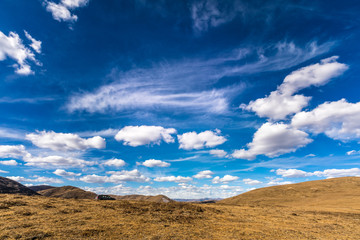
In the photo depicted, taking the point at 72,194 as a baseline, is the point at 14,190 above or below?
above

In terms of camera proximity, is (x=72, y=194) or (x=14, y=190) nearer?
(x=14, y=190)

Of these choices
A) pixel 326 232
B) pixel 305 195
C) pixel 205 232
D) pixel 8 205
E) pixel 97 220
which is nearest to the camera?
pixel 205 232

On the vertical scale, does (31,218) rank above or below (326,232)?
above

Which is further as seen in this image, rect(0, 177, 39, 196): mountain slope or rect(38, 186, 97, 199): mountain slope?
rect(38, 186, 97, 199): mountain slope

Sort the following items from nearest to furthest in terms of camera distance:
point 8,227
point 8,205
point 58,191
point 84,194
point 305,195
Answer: point 8,227, point 8,205, point 305,195, point 84,194, point 58,191

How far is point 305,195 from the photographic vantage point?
309 ft

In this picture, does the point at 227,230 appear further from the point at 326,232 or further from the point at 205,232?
the point at 326,232

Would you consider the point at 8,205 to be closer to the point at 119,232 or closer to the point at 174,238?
the point at 119,232

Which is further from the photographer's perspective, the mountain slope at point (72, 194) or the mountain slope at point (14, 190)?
the mountain slope at point (72, 194)

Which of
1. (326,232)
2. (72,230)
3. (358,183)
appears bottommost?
(326,232)

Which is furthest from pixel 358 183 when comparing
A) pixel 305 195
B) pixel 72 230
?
pixel 72 230

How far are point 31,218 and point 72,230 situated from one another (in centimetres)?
751

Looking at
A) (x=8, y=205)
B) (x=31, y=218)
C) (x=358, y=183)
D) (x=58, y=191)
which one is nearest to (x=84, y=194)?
(x=58, y=191)

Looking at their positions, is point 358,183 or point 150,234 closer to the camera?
point 150,234
